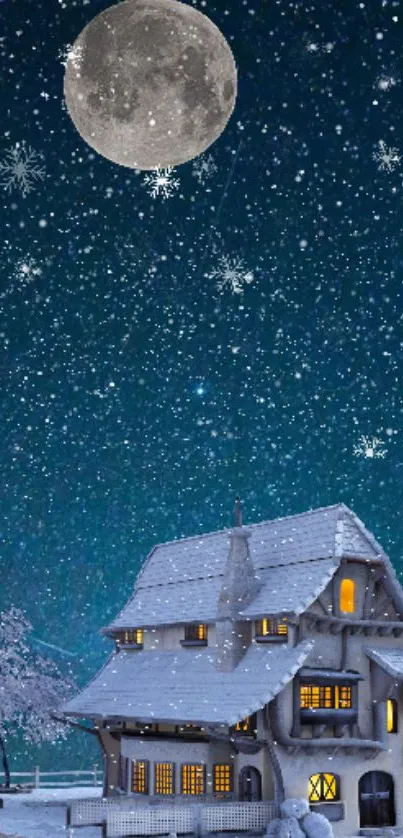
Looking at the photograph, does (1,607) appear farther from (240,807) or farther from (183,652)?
(240,807)

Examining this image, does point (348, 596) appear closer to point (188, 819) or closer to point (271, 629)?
point (271, 629)

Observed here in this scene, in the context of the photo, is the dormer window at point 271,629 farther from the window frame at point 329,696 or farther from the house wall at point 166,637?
the house wall at point 166,637

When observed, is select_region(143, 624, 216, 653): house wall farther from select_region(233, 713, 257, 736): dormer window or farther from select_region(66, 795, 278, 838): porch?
select_region(66, 795, 278, 838): porch

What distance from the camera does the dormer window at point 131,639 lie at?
44.2m

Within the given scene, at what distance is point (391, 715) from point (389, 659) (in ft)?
6.64

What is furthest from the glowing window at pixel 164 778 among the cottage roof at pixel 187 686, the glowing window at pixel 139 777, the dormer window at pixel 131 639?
the dormer window at pixel 131 639

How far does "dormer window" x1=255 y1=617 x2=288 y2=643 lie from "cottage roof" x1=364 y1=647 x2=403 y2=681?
3.22 metres

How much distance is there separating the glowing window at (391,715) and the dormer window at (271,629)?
14.8 feet

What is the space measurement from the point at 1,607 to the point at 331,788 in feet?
206

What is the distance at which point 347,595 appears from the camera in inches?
1432

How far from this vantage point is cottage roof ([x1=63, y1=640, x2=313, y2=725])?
32.9m

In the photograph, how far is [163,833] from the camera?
3044cm

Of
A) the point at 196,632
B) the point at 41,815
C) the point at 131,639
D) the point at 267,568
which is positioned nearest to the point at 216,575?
the point at 196,632

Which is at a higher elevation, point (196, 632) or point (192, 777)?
point (196, 632)
